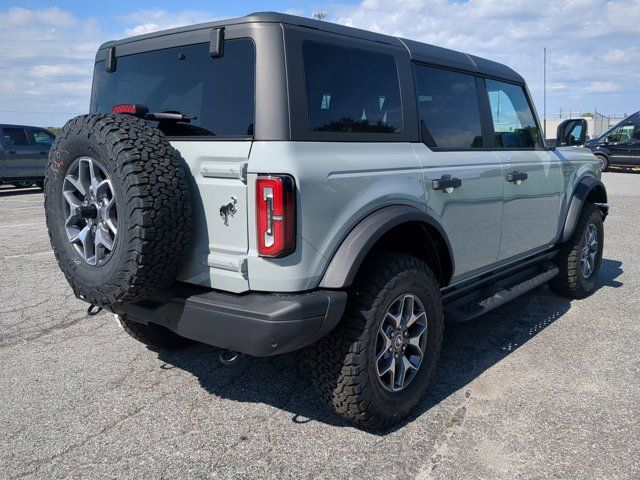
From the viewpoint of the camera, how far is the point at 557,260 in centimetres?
524

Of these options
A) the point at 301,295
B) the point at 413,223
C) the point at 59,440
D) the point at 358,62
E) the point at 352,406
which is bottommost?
the point at 59,440

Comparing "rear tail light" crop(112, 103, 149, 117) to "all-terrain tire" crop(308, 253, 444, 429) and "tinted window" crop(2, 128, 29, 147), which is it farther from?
"tinted window" crop(2, 128, 29, 147)

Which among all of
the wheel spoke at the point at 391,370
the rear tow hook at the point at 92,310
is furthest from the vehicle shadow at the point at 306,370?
the rear tow hook at the point at 92,310

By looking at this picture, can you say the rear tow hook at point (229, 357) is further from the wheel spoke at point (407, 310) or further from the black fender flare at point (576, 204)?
the black fender flare at point (576, 204)

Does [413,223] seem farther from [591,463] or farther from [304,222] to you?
[591,463]

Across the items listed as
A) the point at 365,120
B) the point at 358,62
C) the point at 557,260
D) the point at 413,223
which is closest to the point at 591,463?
the point at 413,223

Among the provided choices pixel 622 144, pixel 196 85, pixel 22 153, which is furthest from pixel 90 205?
pixel 622 144

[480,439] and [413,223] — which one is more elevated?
[413,223]

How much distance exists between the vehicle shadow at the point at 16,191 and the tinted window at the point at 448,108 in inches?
601

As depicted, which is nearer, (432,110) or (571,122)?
(432,110)

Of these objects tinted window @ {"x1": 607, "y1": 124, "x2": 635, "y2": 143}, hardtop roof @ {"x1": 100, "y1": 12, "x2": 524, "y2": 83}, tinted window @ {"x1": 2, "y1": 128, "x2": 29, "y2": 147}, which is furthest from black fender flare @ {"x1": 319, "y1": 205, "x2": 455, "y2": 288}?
tinted window @ {"x1": 607, "y1": 124, "x2": 635, "y2": 143}

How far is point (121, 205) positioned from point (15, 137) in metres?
15.1

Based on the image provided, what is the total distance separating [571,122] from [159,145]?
3636 millimetres

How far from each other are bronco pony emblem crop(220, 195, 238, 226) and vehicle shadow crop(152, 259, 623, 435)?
0.85 m
